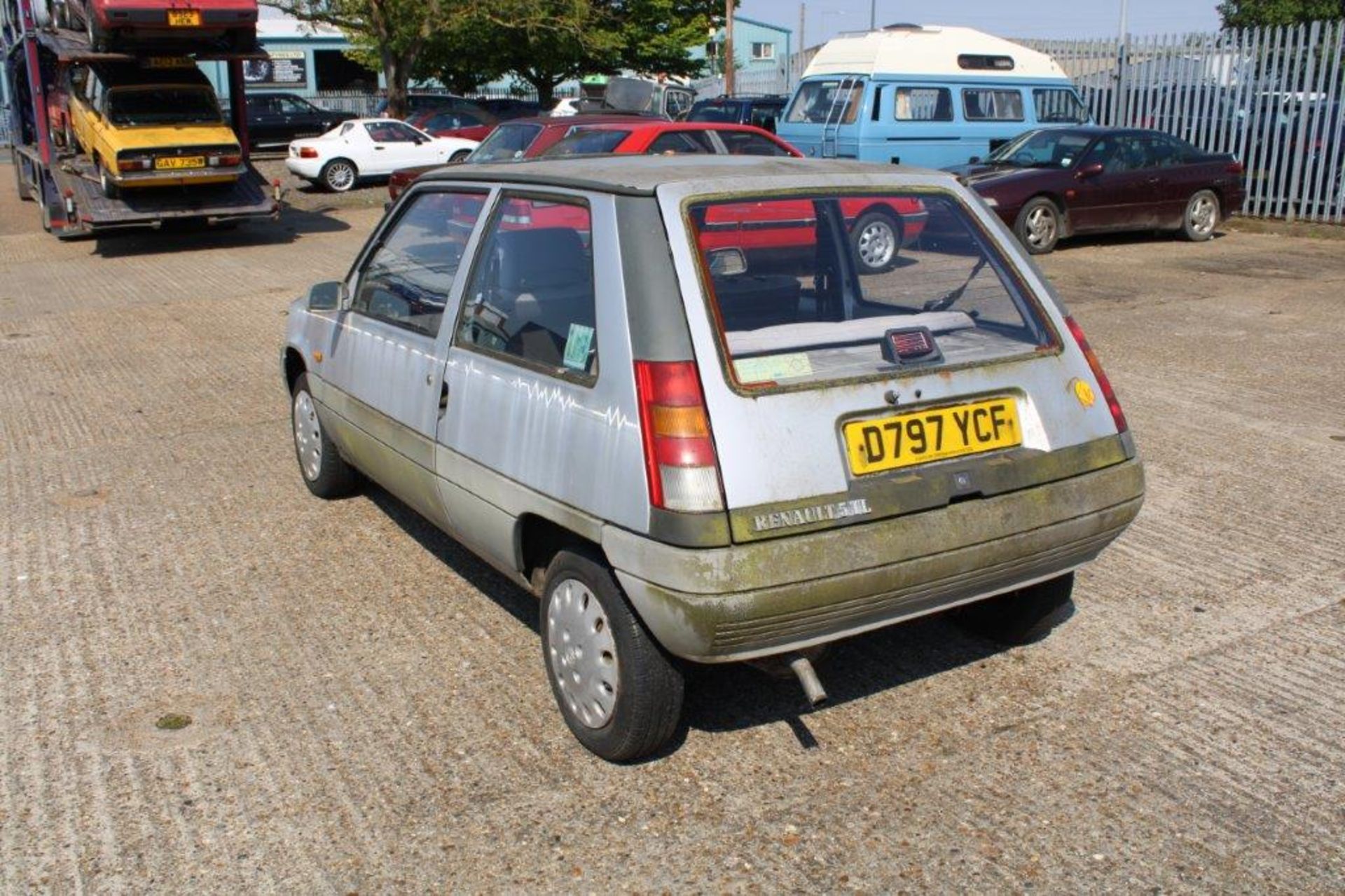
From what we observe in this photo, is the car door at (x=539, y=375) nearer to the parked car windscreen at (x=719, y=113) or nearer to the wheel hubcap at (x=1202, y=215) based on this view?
the wheel hubcap at (x=1202, y=215)

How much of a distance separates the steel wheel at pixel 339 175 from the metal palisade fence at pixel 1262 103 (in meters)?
13.3

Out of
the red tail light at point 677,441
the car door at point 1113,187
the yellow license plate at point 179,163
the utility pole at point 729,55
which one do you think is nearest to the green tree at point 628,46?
the utility pole at point 729,55

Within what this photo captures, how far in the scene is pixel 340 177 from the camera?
23.0 meters

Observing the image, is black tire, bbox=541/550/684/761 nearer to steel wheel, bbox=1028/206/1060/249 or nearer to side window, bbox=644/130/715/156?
side window, bbox=644/130/715/156

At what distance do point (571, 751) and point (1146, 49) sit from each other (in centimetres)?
1933

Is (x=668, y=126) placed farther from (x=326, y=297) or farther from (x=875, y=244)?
(x=875, y=244)

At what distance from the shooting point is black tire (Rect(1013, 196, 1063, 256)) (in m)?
14.6

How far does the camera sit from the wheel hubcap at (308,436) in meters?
5.88

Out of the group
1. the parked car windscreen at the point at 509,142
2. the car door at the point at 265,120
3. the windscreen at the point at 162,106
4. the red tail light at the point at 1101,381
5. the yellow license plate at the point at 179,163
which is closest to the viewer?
the red tail light at the point at 1101,381

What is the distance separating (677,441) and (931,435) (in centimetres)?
78

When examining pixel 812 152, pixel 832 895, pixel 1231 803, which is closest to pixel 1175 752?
pixel 1231 803

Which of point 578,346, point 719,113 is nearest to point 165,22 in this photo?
point 719,113

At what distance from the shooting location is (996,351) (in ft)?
12.6

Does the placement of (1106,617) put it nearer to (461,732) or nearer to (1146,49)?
(461,732)
